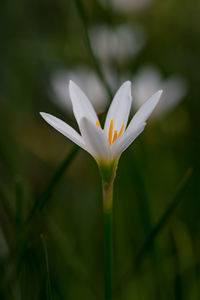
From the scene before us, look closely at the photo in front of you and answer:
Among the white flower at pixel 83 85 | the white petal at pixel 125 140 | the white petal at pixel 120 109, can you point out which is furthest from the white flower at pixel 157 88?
the white petal at pixel 125 140

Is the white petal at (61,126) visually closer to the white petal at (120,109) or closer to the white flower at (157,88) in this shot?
the white petal at (120,109)

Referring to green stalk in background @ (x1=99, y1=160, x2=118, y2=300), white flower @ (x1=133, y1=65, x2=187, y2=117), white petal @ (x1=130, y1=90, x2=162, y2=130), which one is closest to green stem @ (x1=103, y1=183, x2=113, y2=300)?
green stalk in background @ (x1=99, y1=160, x2=118, y2=300)

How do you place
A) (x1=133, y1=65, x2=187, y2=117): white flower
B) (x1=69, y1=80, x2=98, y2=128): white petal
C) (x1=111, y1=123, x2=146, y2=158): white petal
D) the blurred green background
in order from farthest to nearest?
(x1=133, y1=65, x2=187, y2=117): white flower < the blurred green background < (x1=69, y1=80, x2=98, y2=128): white petal < (x1=111, y1=123, x2=146, y2=158): white petal

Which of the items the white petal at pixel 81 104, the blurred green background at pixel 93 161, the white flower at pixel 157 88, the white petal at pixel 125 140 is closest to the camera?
the white petal at pixel 125 140

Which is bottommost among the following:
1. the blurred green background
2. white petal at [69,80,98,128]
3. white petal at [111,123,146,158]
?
the blurred green background

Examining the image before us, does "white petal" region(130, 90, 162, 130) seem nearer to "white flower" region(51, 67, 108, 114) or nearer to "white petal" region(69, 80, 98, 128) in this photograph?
"white petal" region(69, 80, 98, 128)

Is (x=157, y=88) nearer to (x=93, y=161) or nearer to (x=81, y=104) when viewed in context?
(x=93, y=161)

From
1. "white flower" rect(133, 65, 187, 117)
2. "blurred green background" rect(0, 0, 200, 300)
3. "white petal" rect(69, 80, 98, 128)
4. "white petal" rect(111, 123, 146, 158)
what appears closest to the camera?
"white petal" rect(111, 123, 146, 158)

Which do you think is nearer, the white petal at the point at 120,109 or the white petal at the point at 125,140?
the white petal at the point at 125,140
